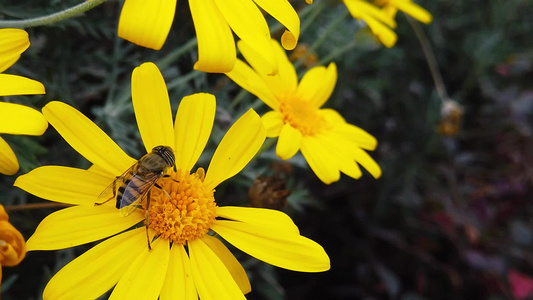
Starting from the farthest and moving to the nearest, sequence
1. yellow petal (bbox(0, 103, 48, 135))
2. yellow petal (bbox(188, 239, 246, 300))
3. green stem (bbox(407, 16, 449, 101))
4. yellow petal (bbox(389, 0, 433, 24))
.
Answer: green stem (bbox(407, 16, 449, 101)) < yellow petal (bbox(389, 0, 433, 24)) < yellow petal (bbox(188, 239, 246, 300)) < yellow petal (bbox(0, 103, 48, 135))

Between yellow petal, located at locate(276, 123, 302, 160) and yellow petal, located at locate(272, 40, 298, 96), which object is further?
yellow petal, located at locate(272, 40, 298, 96)

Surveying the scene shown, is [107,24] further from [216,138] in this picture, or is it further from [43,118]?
[43,118]

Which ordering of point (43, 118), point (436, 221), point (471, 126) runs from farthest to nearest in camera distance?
1. point (471, 126)
2. point (436, 221)
3. point (43, 118)

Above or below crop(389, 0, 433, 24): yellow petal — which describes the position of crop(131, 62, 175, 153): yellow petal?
below

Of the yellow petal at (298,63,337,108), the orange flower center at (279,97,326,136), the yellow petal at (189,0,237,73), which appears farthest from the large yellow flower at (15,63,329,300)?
the yellow petal at (298,63,337,108)

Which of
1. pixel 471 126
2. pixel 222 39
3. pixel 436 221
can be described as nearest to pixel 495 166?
pixel 471 126

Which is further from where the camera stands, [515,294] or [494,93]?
[494,93]

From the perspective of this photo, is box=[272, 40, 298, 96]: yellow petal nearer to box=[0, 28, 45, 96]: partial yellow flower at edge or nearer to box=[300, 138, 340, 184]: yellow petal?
box=[300, 138, 340, 184]: yellow petal
